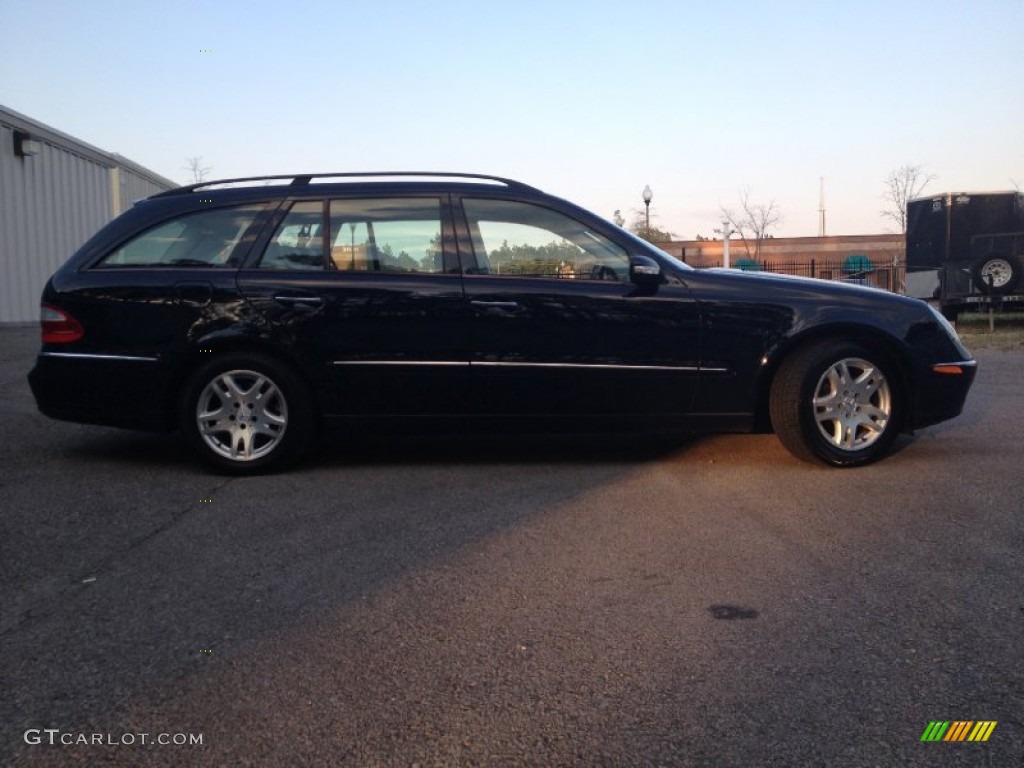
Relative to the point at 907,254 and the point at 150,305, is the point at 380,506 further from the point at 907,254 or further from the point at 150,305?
the point at 907,254

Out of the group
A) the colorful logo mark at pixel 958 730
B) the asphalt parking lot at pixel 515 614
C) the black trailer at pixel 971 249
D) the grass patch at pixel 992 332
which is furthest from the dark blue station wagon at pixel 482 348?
the black trailer at pixel 971 249

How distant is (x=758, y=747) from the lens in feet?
7.86

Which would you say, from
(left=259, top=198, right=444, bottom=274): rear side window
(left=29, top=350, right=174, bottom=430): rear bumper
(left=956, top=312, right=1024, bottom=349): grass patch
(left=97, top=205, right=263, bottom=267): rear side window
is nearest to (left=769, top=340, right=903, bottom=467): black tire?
(left=259, top=198, right=444, bottom=274): rear side window

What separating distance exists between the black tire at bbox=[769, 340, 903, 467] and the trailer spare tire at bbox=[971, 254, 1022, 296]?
13.0 metres

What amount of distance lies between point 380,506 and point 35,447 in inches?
115

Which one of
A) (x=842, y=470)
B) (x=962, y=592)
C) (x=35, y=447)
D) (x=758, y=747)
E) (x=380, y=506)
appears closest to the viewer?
(x=758, y=747)

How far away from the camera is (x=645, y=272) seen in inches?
215

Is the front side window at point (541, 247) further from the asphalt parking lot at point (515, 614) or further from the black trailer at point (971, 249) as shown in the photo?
the black trailer at point (971, 249)

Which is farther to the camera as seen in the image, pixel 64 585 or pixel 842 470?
pixel 842 470

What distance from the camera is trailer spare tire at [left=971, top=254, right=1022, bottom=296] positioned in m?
17.0

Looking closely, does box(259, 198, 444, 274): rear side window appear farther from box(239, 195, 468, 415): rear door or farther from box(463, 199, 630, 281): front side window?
box(463, 199, 630, 281): front side window

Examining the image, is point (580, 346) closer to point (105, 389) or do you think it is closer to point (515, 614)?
point (515, 614)

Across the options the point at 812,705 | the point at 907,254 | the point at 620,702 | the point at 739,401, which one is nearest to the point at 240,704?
the point at 620,702

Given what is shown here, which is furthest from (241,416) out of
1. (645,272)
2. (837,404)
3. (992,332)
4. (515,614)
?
(992,332)
